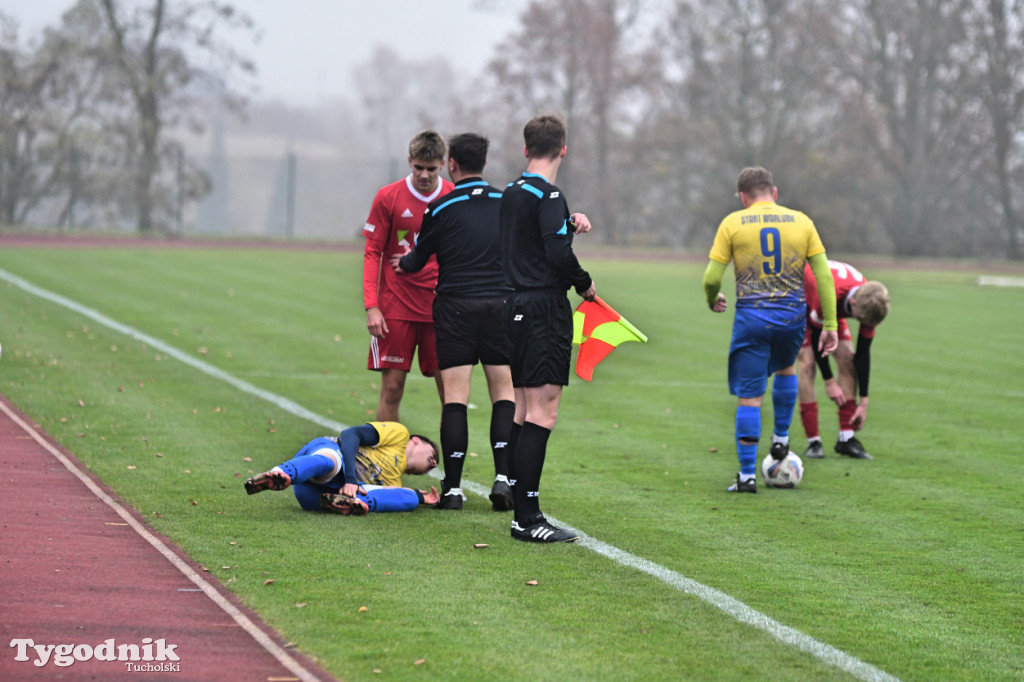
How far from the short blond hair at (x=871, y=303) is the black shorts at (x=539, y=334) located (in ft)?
11.6

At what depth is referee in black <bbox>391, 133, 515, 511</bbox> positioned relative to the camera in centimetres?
666

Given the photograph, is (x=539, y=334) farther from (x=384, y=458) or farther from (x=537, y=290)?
(x=384, y=458)

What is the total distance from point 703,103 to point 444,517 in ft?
156

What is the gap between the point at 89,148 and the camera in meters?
40.1

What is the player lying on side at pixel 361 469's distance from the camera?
6438 mm

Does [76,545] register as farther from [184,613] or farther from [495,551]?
[495,551]

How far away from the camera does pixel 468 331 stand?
6711mm

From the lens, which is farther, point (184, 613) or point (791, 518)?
point (791, 518)

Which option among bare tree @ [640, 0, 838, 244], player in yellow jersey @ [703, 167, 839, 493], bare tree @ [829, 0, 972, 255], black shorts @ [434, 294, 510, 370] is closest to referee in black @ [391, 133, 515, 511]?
black shorts @ [434, 294, 510, 370]

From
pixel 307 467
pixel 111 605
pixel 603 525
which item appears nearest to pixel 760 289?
pixel 603 525

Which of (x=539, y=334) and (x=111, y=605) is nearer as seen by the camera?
(x=111, y=605)

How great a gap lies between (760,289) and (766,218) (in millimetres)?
445

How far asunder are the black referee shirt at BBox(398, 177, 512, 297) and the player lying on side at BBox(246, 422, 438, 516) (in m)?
0.91

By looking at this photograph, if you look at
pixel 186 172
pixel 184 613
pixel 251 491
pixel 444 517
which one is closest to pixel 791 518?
pixel 444 517
